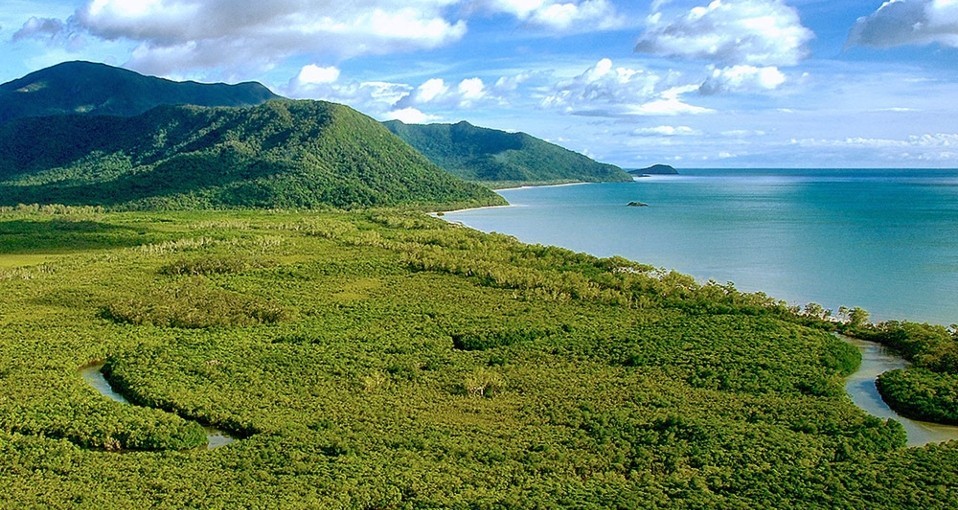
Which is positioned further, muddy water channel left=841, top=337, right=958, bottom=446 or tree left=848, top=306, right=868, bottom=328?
tree left=848, top=306, right=868, bottom=328

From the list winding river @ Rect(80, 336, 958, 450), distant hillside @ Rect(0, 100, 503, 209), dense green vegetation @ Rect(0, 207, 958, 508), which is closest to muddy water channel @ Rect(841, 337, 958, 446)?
winding river @ Rect(80, 336, 958, 450)

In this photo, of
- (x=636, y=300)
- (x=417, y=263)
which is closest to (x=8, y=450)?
(x=636, y=300)

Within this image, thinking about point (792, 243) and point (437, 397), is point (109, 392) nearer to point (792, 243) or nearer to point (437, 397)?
point (437, 397)

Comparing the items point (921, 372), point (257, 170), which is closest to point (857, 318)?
point (921, 372)

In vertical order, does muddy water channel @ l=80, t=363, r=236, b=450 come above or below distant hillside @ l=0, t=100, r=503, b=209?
below

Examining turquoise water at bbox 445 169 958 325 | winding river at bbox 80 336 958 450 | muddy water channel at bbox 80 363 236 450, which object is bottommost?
muddy water channel at bbox 80 363 236 450

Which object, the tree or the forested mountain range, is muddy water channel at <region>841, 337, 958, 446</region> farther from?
the forested mountain range

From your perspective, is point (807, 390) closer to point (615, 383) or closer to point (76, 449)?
point (615, 383)
